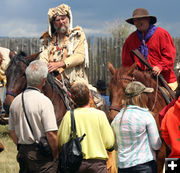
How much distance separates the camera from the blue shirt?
3.77m

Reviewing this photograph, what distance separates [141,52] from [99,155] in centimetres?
308

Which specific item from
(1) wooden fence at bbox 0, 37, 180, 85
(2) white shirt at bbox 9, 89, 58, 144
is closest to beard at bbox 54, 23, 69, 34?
(2) white shirt at bbox 9, 89, 58, 144

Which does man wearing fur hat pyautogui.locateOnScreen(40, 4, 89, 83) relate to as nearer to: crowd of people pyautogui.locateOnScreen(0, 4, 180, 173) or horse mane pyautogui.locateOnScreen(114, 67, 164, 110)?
horse mane pyautogui.locateOnScreen(114, 67, 164, 110)

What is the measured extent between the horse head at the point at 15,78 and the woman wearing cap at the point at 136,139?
1.80m

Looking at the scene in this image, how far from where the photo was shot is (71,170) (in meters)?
3.67

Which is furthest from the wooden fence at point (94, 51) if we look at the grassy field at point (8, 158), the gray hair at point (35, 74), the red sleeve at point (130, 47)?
the gray hair at point (35, 74)

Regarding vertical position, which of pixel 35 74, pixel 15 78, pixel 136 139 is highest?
pixel 35 74

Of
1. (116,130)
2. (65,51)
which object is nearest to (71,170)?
(116,130)

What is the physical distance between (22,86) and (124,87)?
60.9 inches

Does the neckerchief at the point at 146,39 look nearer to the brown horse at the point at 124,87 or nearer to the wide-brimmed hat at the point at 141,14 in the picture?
the wide-brimmed hat at the point at 141,14

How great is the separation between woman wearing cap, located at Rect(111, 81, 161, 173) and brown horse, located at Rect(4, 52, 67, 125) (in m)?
1.57

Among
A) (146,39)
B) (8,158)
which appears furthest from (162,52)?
(8,158)

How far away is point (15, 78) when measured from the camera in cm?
505

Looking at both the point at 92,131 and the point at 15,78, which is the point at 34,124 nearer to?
the point at 92,131
